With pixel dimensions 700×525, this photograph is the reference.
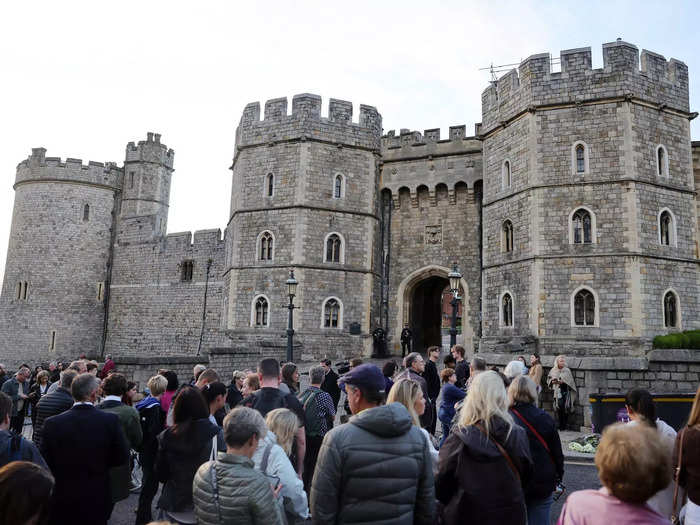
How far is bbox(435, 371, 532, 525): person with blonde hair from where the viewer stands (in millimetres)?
3242

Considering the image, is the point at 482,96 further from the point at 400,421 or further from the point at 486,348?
the point at 400,421

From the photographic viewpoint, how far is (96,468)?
395 cm

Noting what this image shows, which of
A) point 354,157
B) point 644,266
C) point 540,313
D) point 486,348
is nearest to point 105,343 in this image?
point 354,157

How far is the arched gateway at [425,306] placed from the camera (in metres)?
21.0

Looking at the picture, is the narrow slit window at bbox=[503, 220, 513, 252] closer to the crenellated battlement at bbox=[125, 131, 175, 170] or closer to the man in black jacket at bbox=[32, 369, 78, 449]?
the man in black jacket at bbox=[32, 369, 78, 449]

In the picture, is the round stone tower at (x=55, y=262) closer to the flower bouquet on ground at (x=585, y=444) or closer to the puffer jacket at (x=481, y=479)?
the flower bouquet on ground at (x=585, y=444)

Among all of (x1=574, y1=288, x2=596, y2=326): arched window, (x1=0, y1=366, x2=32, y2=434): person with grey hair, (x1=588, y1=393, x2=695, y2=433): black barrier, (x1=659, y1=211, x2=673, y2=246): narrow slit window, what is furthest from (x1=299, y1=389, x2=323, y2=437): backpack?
(x1=659, y1=211, x2=673, y2=246): narrow slit window

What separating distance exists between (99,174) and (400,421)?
31.7m

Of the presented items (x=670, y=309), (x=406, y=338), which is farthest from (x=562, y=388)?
(x=406, y=338)

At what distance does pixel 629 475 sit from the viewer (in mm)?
2191

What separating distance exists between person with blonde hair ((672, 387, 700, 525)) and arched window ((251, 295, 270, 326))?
17.6m

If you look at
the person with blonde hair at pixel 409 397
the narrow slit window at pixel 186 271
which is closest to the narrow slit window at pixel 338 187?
the narrow slit window at pixel 186 271

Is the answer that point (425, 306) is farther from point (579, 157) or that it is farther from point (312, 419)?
point (312, 419)

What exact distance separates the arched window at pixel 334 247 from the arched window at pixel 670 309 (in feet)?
35.8
